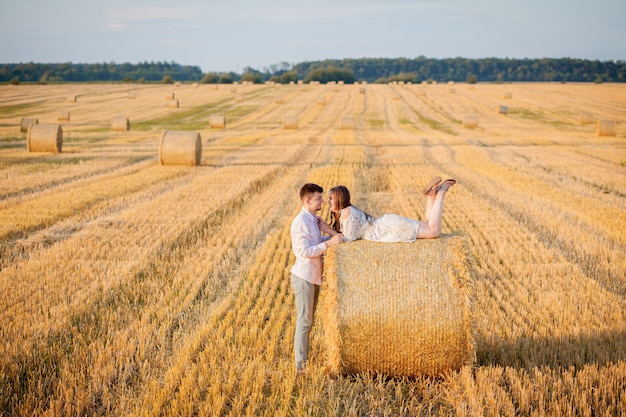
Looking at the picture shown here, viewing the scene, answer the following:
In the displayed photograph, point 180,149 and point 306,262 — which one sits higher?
point 306,262

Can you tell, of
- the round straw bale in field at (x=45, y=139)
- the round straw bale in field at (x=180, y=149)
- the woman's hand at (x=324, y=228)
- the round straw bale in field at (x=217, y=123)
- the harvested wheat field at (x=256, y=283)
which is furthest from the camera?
the round straw bale in field at (x=217, y=123)

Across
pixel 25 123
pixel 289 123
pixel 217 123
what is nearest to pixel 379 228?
pixel 289 123

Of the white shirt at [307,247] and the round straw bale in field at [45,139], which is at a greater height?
the white shirt at [307,247]

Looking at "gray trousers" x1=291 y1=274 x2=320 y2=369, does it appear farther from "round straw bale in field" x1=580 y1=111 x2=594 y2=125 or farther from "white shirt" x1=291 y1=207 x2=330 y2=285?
"round straw bale in field" x1=580 y1=111 x2=594 y2=125

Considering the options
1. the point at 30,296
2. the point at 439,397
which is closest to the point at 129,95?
the point at 30,296

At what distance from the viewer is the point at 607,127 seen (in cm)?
2877

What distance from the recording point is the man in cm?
568

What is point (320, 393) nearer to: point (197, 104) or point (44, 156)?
point (44, 156)

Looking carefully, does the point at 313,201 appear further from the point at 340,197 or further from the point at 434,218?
the point at 434,218

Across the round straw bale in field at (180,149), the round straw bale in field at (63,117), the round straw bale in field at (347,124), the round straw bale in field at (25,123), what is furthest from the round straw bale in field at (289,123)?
the round straw bale in field at (180,149)

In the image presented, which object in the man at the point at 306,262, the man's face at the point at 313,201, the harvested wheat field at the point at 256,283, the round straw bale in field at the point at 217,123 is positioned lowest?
the harvested wheat field at the point at 256,283

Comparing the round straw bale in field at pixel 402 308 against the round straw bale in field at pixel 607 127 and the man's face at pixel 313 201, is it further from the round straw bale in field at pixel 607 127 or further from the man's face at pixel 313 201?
the round straw bale in field at pixel 607 127

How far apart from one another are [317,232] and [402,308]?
1023 mm

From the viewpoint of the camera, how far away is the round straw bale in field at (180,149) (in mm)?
19594
